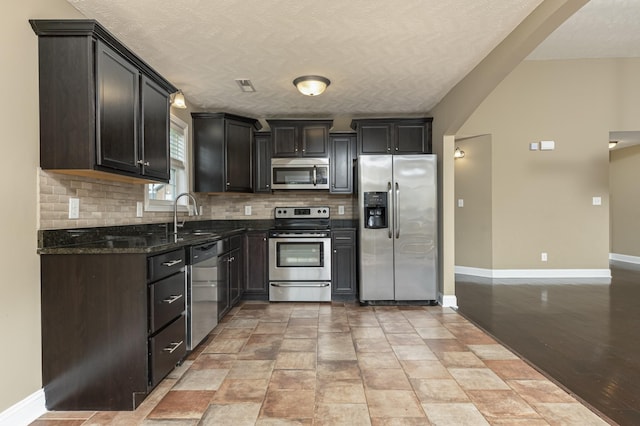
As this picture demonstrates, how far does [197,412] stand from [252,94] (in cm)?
308

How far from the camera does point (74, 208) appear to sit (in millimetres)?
2104

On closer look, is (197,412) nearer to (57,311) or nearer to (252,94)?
(57,311)

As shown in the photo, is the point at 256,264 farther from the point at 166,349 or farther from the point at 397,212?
the point at 166,349

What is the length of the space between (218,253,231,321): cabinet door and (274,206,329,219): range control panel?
1.22 metres

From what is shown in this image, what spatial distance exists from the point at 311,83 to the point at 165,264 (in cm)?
212

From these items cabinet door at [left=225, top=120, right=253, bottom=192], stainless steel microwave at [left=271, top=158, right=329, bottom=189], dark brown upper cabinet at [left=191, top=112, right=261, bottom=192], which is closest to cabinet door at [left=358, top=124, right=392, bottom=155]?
stainless steel microwave at [left=271, top=158, right=329, bottom=189]

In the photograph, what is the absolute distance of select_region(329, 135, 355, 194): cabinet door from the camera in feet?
14.2

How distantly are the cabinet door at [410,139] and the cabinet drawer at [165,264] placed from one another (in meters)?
2.96

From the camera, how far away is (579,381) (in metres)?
2.12

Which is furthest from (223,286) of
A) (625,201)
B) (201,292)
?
(625,201)

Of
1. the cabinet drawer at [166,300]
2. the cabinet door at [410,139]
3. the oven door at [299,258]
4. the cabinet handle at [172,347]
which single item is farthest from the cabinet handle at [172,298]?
the cabinet door at [410,139]

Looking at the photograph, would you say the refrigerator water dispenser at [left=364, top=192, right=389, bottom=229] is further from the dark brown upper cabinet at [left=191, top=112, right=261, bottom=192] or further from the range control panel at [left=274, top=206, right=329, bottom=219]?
the dark brown upper cabinet at [left=191, top=112, right=261, bottom=192]

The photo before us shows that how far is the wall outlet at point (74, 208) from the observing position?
6.81ft

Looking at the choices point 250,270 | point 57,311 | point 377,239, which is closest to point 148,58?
point 57,311
